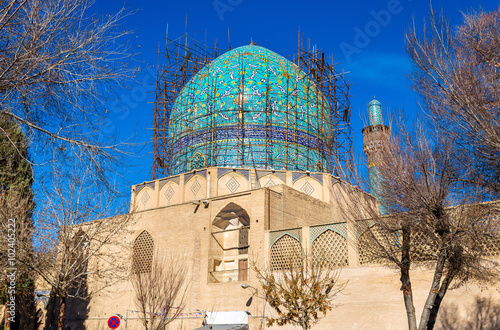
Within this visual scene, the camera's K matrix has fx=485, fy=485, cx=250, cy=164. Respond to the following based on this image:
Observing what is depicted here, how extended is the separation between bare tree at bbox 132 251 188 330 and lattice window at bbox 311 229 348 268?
383 cm

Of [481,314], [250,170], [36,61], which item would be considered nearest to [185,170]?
[250,170]

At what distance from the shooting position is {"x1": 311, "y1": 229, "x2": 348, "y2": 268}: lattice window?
432 inches

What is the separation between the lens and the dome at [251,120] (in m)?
16.2

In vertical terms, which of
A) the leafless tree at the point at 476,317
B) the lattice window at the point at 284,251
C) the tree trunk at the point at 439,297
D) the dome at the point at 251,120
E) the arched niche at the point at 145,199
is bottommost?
the leafless tree at the point at 476,317

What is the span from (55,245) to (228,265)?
463cm

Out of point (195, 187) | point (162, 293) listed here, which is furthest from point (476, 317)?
point (195, 187)

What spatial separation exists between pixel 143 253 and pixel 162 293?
→ 1.94m

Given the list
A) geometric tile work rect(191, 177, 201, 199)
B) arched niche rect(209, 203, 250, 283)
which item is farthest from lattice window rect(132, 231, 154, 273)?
arched niche rect(209, 203, 250, 283)

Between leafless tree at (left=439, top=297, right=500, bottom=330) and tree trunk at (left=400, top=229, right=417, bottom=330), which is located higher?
tree trunk at (left=400, top=229, right=417, bottom=330)

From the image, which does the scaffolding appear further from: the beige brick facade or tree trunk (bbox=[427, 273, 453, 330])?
tree trunk (bbox=[427, 273, 453, 330])

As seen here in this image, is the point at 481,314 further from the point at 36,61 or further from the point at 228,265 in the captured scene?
the point at 36,61

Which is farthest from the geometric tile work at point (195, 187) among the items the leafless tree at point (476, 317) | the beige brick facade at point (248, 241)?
the leafless tree at point (476, 317)

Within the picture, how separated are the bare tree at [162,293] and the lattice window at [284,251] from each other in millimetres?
2729

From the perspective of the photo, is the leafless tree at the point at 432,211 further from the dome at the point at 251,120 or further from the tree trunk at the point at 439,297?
the dome at the point at 251,120
